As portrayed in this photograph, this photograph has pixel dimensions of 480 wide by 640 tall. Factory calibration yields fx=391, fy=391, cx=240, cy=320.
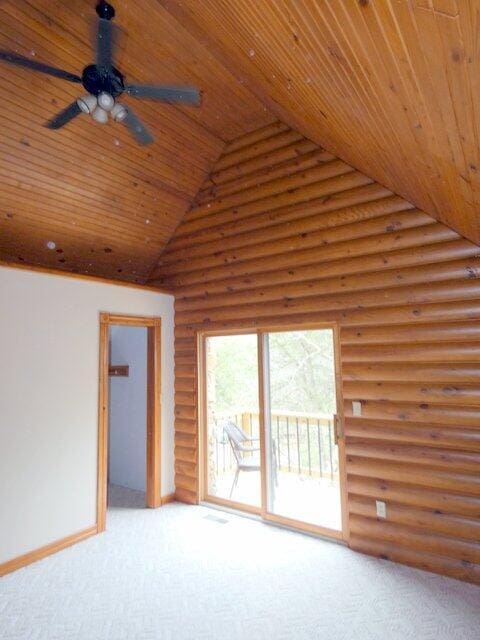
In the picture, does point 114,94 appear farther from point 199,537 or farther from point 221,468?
point 221,468

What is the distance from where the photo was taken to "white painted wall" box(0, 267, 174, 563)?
3350mm

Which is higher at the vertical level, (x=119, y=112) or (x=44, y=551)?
(x=119, y=112)

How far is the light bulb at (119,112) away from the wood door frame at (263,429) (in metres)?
2.38

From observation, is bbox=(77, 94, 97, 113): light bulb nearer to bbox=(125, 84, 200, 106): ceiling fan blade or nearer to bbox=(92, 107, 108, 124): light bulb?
bbox=(92, 107, 108, 124): light bulb

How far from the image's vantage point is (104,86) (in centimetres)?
226

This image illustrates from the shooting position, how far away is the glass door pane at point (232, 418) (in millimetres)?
4711

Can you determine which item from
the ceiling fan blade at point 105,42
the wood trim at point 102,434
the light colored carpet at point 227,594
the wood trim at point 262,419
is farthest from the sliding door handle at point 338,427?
the ceiling fan blade at point 105,42

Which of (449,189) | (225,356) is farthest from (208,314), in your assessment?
(449,189)

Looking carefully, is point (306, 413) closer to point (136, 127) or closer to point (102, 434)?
point (102, 434)

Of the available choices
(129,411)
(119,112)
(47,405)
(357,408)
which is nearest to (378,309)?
(357,408)

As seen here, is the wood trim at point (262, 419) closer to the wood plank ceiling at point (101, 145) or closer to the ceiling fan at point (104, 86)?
the wood plank ceiling at point (101, 145)

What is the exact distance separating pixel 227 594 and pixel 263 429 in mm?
1576

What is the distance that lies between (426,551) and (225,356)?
323cm

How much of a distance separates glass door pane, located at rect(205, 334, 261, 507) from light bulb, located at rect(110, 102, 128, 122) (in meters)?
2.63
